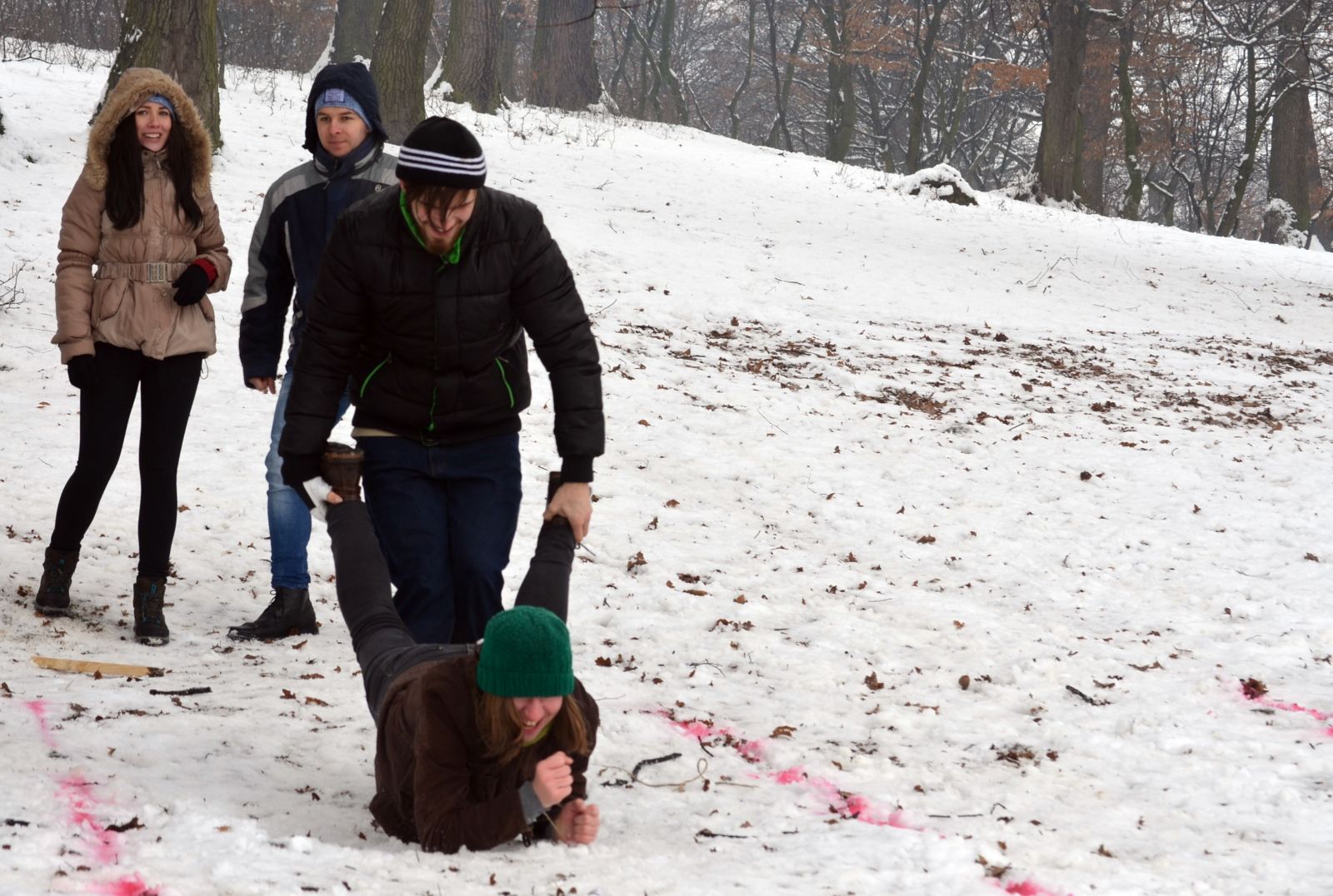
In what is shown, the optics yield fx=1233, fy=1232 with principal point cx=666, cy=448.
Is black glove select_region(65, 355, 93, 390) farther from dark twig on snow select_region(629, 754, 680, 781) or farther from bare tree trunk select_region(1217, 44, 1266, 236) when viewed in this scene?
bare tree trunk select_region(1217, 44, 1266, 236)

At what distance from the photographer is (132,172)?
4773mm

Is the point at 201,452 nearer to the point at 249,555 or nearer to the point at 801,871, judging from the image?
the point at 249,555

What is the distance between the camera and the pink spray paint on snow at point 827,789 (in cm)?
321

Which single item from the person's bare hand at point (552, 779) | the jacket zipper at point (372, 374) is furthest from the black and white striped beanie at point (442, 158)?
the person's bare hand at point (552, 779)

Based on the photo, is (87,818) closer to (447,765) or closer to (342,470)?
(447,765)

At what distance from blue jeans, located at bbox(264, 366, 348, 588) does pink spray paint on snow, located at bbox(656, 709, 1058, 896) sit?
1668mm

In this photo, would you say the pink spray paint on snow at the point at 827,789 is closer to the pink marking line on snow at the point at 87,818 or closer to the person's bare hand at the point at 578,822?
the person's bare hand at the point at 578,822

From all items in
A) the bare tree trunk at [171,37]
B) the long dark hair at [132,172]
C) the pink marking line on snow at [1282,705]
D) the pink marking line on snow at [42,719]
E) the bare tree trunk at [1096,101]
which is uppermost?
the bare tree trunk at [1096,101]

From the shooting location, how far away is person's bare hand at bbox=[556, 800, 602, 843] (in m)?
3.17

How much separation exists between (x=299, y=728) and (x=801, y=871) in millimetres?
1825

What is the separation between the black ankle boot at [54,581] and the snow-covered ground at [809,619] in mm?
88

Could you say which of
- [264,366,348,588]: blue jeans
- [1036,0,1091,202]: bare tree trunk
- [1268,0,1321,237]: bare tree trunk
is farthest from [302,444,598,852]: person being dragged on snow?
[1268,0,1321,237]: bare tree trunk

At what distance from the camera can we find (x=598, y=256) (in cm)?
1268

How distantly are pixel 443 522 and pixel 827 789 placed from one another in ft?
4.92
